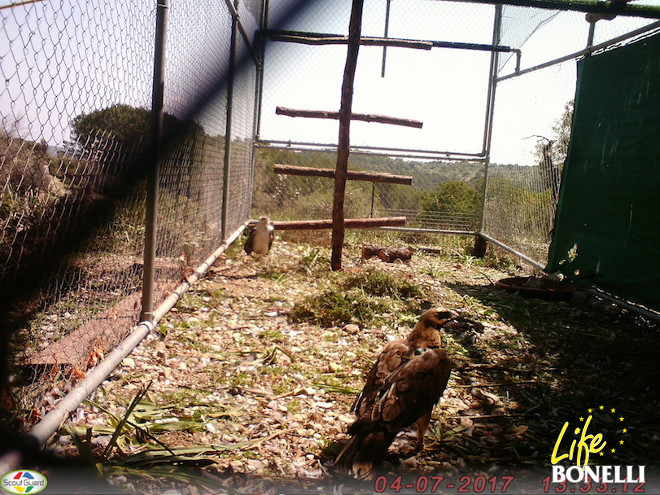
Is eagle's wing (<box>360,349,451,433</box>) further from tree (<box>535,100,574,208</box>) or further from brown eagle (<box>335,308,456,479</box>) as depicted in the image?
tree (<box>535,100,574,208</box>)

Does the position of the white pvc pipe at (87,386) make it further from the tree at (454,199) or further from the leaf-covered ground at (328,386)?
the tree at (454,199)

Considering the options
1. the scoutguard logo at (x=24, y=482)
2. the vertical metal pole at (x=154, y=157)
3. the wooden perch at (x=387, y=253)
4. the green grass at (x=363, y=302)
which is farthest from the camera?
the wooden perch at (x=387, y=253)

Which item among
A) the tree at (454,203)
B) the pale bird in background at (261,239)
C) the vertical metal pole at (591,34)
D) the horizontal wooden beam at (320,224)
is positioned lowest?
the pale bird in background at (261,239)

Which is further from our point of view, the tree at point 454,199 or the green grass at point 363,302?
the tree at point 454,199

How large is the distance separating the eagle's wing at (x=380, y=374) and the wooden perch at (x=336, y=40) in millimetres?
5024

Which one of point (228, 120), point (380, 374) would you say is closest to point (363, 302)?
point (380, 374)

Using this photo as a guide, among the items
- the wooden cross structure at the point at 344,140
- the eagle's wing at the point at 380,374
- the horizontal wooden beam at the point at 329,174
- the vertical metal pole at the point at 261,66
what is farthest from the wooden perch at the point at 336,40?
the eagle's wing at the point at 380,374

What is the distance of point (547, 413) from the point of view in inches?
115

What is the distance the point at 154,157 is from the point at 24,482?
200cm

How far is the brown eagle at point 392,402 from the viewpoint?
6.97ft

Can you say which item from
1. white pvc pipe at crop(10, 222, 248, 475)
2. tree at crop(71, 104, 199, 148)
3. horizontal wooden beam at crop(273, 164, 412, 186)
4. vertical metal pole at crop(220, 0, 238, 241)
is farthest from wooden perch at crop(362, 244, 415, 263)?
tree at crop(71, 104, 199, 148)

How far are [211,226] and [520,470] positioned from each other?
14.0 ft

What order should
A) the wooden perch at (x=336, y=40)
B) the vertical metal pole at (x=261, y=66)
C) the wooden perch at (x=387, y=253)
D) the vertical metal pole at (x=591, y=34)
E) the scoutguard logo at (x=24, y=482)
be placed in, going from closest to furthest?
the scoutguard logo at (x=24, y=482) → the vertical metal pole at (x=591, y=34) → the wooden perch at (x=336, y=40) → the wooden perch at (x=387, y=253) → the vertical metal pole at (x=261, y=66)

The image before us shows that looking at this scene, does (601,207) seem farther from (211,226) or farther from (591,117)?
(211,226)
